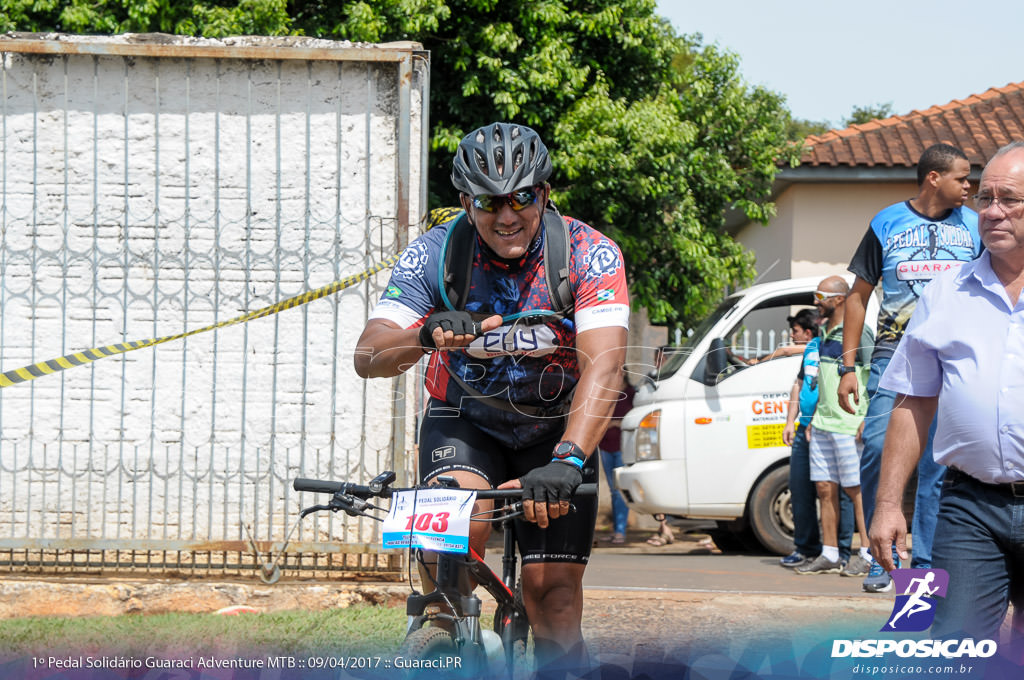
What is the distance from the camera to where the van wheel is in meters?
9.69

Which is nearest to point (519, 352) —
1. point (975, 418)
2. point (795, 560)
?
point (975, 418)

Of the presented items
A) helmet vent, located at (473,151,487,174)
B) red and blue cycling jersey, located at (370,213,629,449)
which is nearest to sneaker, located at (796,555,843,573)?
red and blue cycling jersey, located at (370,213,629,449)

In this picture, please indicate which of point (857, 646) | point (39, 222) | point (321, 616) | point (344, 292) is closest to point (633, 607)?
point (321, 616)

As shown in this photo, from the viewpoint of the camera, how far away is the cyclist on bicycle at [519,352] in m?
3.54

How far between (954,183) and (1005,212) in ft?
7.48

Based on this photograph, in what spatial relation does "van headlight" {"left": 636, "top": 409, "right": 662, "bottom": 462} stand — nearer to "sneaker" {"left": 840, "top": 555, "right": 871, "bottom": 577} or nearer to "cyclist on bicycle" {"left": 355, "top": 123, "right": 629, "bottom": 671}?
"sneaker" {"left": 840, "top": 555, "right": 871, "bottom": 577}

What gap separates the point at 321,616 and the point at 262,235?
2374 mm

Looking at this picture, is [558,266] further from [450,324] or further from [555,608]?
[555,608]

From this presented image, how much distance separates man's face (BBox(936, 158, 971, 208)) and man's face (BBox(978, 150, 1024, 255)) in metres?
2.17

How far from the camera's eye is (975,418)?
11.1 feet

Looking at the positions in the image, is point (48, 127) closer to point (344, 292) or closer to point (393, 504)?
point (344, 292)

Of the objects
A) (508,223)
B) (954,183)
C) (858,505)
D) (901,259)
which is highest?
(954,183)

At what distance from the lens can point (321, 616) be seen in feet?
20.7

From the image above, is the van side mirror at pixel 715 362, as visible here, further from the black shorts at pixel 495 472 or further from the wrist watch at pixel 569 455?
the wrist watch at pixel 569 455
